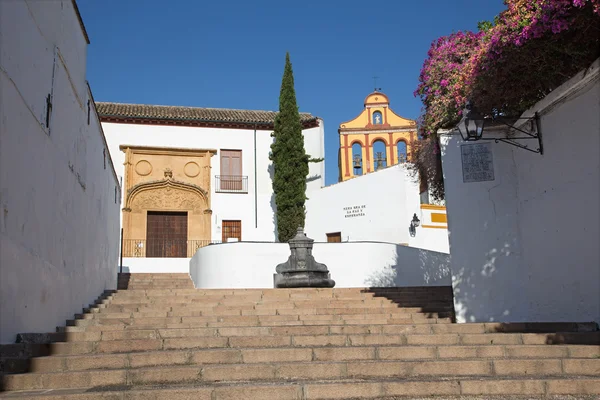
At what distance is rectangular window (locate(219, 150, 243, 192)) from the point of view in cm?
2339

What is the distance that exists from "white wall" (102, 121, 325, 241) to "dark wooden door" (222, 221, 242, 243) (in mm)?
177

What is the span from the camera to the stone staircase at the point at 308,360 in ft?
15.6

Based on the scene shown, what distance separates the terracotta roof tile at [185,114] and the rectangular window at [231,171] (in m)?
1.28

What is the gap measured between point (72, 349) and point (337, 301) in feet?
16.5

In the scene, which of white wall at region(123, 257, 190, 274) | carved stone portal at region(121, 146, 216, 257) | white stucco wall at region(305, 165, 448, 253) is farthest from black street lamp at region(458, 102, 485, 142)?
carved stone portal at region(121, 146, 216, 257)

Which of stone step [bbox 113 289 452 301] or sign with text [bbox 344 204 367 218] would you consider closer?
stone step [bbox 113 289 452 301]

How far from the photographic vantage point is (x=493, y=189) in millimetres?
8109

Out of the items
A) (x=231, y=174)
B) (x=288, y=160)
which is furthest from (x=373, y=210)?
(x=231, y=174)

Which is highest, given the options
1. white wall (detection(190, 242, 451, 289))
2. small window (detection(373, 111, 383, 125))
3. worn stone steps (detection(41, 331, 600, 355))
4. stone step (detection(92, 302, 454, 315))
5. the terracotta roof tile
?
small window (detection(373, 111, 383, 125))

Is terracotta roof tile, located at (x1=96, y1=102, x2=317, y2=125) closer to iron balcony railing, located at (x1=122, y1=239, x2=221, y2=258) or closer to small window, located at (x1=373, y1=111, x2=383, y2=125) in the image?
iron balcony railing, located at (x1=122, y1=239, x2=221, y2=258)

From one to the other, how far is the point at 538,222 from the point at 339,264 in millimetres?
8193

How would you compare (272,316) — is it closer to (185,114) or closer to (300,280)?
(300,280)

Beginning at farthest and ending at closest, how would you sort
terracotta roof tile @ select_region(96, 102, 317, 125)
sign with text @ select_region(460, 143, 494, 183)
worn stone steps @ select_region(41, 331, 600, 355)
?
terracotta roof tile @ select_region(96, 102, 317, 125), sign with text @ select_region(460, 143, 494, 183), worn stone steps @ select_region(41, 331, 600, 355)

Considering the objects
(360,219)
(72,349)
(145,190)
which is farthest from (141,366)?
(145,190)
